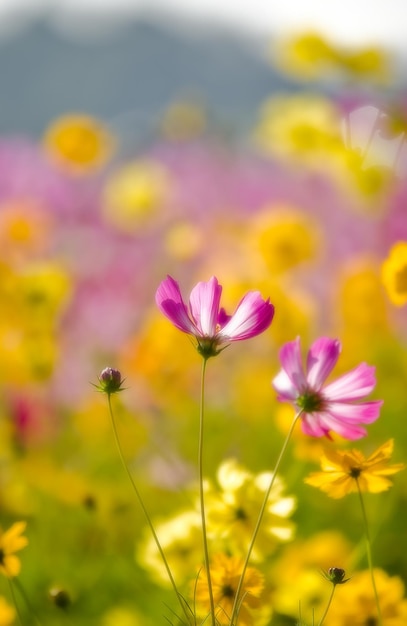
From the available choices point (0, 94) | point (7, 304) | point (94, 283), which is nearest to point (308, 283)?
point (94, 283)

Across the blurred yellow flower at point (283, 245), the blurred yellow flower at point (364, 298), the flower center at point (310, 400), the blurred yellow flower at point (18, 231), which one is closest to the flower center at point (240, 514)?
the flower center at point (310, 400)

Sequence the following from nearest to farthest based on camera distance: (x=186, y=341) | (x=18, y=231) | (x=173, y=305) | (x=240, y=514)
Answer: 1. (x=173, y=305)
2. (x=240, y=514)
3. (x=186, y=341)
4. (x=18, y=231)

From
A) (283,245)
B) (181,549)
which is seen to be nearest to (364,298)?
(283,245)

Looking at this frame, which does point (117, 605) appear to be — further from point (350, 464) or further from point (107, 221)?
point (107, 221)

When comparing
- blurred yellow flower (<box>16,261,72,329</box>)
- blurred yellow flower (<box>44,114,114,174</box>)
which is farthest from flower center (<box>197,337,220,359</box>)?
blurred yellow flower (<box>44,114,114,174</box>)

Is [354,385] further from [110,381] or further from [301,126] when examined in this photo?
[301,126]

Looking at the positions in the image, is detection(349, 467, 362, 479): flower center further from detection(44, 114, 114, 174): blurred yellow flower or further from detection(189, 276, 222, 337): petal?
detection(44, 114, 114, 174): blurred yellow flower
